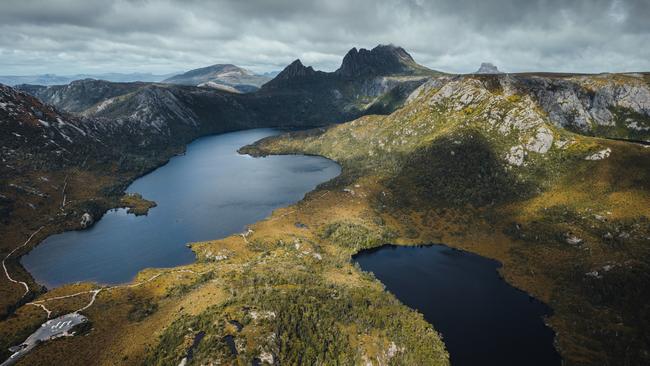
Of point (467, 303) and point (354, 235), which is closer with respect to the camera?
point (467, 303)

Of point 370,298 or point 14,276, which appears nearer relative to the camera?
point 370,298

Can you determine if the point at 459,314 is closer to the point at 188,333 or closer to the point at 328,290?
the point at 328,290

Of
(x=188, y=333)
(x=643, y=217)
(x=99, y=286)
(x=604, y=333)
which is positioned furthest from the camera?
(x=643, y=217)

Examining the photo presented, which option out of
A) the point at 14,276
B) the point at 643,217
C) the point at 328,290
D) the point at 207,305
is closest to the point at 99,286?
the point at 14,276

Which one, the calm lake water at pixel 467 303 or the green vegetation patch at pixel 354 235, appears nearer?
the calm lake water at pixel 467 303

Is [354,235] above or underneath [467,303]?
above

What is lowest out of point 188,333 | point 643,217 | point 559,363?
point 559,363

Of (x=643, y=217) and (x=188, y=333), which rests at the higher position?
(x=643, y=217)

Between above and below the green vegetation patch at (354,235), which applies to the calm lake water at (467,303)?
below
